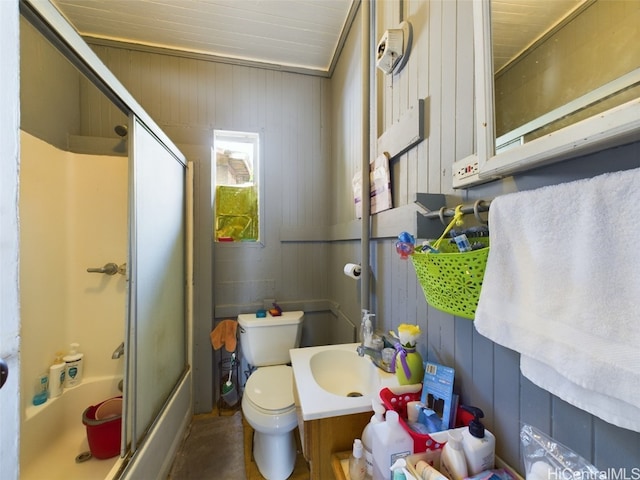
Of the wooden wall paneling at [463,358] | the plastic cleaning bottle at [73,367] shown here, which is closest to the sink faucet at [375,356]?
the wooden wall paneling at [463,358]

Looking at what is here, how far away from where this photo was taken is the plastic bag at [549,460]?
449 mm

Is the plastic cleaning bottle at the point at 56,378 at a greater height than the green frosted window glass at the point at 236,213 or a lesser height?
lesser

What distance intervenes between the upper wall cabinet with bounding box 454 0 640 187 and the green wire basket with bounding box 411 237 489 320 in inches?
Answer: 8.4

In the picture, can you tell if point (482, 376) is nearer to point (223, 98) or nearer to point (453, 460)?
point (453, 460)

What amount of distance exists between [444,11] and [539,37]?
1.22ft

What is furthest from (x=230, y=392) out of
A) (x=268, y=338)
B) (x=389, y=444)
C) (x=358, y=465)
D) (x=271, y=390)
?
(x=389, y=444)

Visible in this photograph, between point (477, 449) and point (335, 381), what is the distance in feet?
2.13

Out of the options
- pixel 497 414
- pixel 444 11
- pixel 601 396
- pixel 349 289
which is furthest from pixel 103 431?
pixel 444 11

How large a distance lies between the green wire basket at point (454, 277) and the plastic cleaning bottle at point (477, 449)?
0.25 metres

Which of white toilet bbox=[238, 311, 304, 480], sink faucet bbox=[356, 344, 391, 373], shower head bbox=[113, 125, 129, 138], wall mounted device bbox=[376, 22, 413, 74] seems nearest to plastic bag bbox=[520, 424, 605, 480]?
sink faucet bbox=[356, 344, 391, 373]

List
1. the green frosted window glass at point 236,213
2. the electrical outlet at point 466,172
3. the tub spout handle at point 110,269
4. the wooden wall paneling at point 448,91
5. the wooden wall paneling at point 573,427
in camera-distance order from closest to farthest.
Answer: the wooden wall paneling at point 573,427 < the electrical outlet at point 466,172 < the wooden wall paneling at point 448,91 < the tub spout handle at point 110,269 < the green frosted window glass at point 236,213

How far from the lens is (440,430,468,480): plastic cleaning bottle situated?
0.55 m

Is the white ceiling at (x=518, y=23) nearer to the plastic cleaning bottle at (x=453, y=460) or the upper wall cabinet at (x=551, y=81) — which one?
the upper wall cabinet at (x=551, y=81)

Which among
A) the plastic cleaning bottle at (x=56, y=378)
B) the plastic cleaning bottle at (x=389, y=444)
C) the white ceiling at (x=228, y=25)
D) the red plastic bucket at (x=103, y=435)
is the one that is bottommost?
the red plastic bucket at (x=103, y=435)
